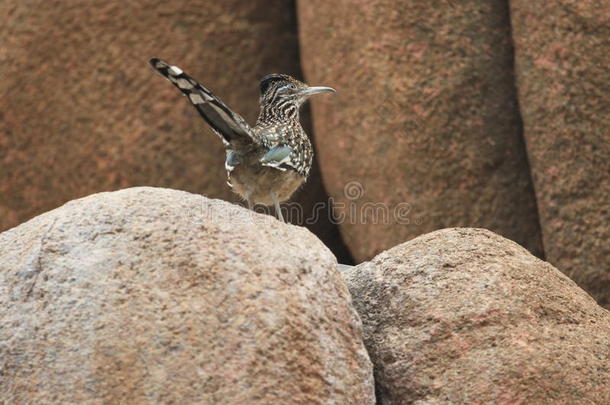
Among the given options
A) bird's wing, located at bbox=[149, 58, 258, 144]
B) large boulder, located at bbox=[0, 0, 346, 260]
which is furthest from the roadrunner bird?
large boulder, located at bbox=[0, 0, 346, 260]

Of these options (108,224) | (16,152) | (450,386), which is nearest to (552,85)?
(450,386)

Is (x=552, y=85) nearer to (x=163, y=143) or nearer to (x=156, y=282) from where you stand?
(x=163, y=143)

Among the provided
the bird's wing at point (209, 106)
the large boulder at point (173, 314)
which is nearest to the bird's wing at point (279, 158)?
the bird's wing at point (209, 106)

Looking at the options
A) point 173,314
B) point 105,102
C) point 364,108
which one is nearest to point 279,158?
point 173,314

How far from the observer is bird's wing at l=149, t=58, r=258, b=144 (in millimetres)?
5113

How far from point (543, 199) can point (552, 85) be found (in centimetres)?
89

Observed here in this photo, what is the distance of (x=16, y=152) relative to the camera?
32.9 feet

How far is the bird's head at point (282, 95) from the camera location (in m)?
6.93

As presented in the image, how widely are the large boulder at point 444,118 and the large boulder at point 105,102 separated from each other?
4.93 ft

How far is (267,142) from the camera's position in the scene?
6.09 meters

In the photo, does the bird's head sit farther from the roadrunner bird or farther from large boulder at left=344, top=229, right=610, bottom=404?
large boulder at left=344, top=229, right=610, bottom=404

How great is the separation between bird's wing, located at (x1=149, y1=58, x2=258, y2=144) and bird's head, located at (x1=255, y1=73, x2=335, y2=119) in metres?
1.07

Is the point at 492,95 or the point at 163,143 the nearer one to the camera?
the point at 492,95

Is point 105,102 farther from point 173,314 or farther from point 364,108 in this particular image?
point 173,314
